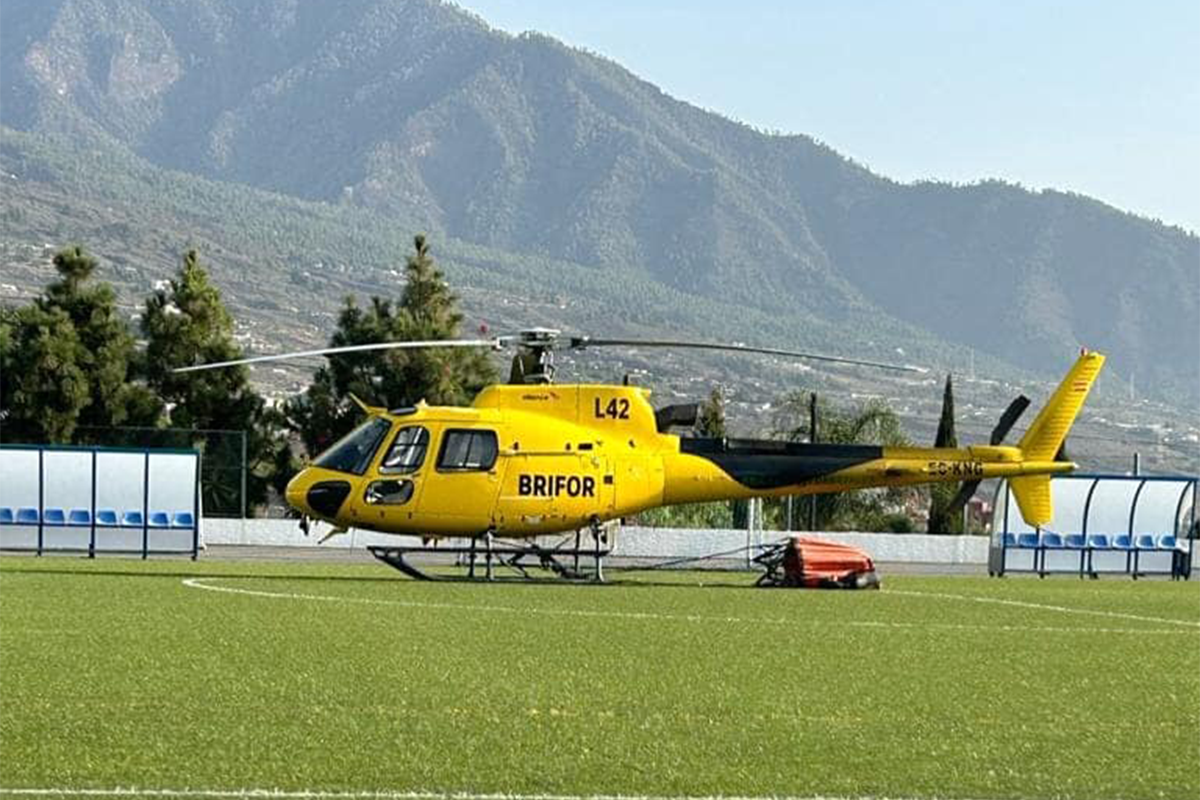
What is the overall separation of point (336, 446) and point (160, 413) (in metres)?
36.6

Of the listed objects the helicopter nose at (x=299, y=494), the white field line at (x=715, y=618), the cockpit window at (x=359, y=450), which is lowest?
the white field line at (x=715, y=618)

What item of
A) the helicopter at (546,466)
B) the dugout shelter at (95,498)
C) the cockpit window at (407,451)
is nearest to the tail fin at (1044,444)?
the helicopter at (546,466)

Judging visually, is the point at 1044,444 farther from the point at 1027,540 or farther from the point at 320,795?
the point at 320,795

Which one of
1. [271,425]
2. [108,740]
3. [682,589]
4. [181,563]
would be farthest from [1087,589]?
[271,425]

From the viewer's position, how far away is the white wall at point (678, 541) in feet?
176

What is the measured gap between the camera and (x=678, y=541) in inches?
2219

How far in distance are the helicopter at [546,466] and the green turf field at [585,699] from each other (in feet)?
17.0

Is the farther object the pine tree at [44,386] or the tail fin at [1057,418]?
the pine tree at [44,386]

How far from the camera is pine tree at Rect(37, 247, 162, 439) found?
6481cm

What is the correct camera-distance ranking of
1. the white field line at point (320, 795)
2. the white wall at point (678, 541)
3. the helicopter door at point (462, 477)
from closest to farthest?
the white field line at point (320, 795) < the helicopter door at point (462, 477) < the white wall at point (678, 541)

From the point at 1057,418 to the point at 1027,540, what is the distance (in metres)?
12.3

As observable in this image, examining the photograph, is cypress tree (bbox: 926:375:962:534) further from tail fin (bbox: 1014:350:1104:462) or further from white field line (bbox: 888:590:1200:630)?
white field line (bbox: 888:590:1200:630)

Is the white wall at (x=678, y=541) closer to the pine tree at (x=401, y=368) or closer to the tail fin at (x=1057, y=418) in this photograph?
the pine tree at (x=401, y=368)

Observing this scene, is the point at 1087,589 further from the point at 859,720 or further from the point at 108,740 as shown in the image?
the point at 108,740
